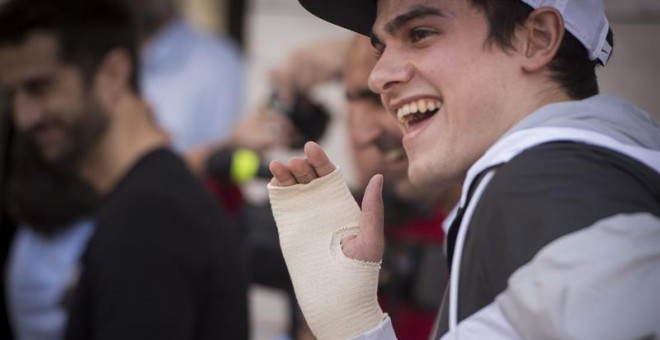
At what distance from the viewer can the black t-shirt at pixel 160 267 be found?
110 inches

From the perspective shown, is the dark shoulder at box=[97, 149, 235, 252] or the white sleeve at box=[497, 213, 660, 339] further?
the dark shoulder at box=[97, 149, 235, 252]

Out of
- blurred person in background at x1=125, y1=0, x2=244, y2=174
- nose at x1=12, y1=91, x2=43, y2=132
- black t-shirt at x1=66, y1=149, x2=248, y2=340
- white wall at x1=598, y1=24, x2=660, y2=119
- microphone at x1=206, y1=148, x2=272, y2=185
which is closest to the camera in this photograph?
black t-shirt at x1=66, y1=149, x2=248, y2=340

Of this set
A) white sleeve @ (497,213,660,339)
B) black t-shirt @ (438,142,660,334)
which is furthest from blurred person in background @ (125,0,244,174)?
white sleeve @ (497,213,660,339)

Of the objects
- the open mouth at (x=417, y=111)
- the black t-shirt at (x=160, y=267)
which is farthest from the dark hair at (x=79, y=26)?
the open mouth at (x=417, y=111)

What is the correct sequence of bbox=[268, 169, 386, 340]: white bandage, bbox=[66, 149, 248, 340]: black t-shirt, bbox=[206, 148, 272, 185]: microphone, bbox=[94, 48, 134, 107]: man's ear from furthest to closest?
1. bbox=[206, 148, 272, 185]: microphone
2. bbox=[94, 48, 134, 107]: man's ear
3. bbox=[66, 149, 248, 340]: black t-shirt
4. bbox=[268, 169, 386, 340]: white bandage

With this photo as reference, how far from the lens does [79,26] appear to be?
365 centimetres

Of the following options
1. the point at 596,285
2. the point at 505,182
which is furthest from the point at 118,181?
the point at 596,285

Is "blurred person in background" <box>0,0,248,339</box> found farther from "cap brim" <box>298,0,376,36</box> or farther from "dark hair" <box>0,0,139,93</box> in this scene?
"cap brim" <box>298,0,376,36</box>

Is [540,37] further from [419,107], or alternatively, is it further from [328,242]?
[328,242]

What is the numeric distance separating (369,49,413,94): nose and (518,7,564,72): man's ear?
193mm

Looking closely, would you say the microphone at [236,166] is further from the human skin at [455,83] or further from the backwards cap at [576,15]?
the human skin at [455,83]

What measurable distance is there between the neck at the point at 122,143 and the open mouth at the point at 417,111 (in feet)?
5.23

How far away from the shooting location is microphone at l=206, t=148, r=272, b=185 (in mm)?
3949

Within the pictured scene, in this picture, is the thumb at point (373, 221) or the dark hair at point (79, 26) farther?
the dark hair at point (79, 26)
